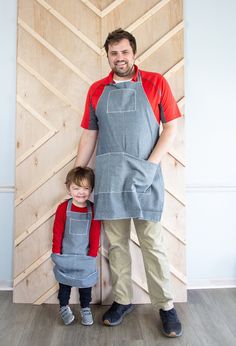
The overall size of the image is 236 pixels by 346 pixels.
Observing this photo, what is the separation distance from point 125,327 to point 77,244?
48 cm

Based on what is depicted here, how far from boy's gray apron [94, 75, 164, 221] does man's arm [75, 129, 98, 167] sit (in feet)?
0.53

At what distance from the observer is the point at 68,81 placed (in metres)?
2.06

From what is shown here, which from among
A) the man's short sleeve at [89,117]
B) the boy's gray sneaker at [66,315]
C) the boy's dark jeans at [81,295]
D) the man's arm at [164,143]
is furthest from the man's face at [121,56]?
the boy's gray sneaker at [66,315]

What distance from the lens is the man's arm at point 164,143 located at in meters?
1.72

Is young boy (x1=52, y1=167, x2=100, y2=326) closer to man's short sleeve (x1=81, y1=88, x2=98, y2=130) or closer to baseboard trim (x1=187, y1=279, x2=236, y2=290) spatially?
man's short sleeve (x1=81, y1=88, x2=98, y2=130)

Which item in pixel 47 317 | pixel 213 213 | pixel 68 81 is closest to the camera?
pixel 47 317

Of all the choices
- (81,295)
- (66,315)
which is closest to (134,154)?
(81,295)

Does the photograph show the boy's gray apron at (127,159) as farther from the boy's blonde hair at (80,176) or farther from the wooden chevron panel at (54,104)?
the wooden chevron panel at (54,104)

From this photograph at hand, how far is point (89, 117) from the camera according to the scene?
1.88 m

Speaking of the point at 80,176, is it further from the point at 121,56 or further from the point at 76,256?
the point at 121,56

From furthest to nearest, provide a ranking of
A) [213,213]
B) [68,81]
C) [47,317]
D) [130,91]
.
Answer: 1. [213,213]
2. [68,81]
3. [47,317]
4. [130,91]

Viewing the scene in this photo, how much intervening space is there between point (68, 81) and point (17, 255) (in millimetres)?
1087

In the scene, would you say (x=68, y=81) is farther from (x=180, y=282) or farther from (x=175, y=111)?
(x=180, y=282)

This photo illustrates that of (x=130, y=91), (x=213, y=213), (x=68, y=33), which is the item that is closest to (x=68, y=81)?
(x=68, y=33)
